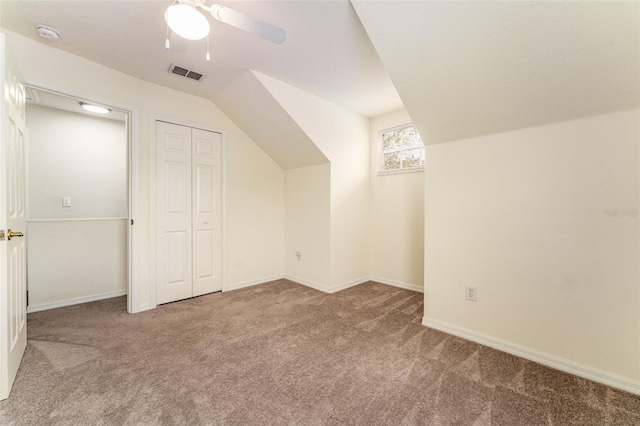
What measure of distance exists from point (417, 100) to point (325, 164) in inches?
62.5

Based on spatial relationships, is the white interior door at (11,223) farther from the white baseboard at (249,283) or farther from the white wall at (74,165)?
the white baseboard at (249,283)

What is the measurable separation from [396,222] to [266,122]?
2.21 metres

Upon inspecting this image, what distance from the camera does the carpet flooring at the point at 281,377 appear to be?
4.52ft

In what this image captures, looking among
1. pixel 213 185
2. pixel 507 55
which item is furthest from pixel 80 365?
pixel 507 55

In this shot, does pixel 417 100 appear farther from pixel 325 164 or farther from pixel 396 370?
pixel 396 370

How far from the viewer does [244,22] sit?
1.46 metres

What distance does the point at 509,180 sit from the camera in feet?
6.64

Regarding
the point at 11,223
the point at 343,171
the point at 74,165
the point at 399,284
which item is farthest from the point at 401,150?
the point at 74,165

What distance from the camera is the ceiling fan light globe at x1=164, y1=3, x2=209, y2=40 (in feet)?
4.46

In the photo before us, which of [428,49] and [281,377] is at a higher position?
[428,49]

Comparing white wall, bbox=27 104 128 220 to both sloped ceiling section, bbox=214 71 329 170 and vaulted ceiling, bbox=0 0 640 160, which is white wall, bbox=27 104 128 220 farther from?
sloped ceiling section, bbox=214 71 329 170

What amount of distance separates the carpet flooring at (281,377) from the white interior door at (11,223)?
21 centimetres

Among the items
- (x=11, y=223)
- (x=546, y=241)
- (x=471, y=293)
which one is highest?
(x=11, y=223)

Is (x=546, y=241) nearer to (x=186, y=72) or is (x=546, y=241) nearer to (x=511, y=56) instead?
(x=511, y=56)
